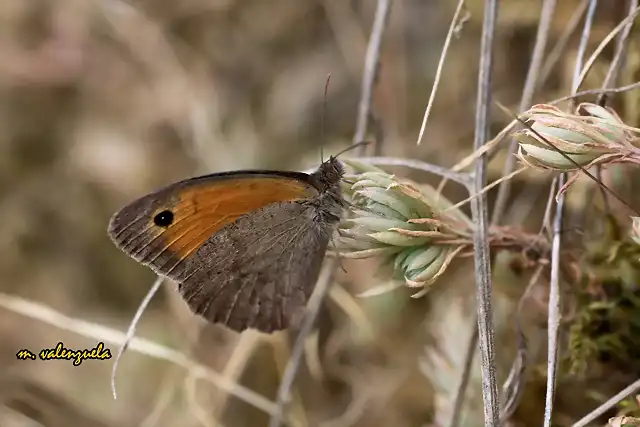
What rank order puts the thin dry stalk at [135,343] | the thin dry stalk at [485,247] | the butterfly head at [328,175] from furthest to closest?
1. the thin dry stalk at [135,343]
2. the butterfly head at [328,175]
3. the thin dry stalk at [485,247]

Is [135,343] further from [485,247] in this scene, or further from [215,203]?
[485,247]

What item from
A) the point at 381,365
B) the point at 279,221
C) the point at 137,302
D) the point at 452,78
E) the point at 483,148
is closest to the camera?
the point at 483,148

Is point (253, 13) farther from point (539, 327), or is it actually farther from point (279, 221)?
point (539, 327)

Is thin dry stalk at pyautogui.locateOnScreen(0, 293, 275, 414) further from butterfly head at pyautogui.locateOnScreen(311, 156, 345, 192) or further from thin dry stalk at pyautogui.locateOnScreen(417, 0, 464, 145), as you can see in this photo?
thin dry stalk at pyautogui.locateOnScreen(417, 0, 464, 145)

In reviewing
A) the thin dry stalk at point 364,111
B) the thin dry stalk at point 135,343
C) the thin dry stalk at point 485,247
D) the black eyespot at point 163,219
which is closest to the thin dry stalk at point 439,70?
the thin dry stalk at point 485,247

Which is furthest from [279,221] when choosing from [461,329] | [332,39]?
[332,39]

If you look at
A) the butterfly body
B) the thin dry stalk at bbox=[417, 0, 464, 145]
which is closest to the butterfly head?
the butterfly body

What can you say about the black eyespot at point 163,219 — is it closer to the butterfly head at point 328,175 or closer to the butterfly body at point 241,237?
the butterfly body at point 241,237

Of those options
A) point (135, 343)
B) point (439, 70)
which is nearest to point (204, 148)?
point (135, 343)
